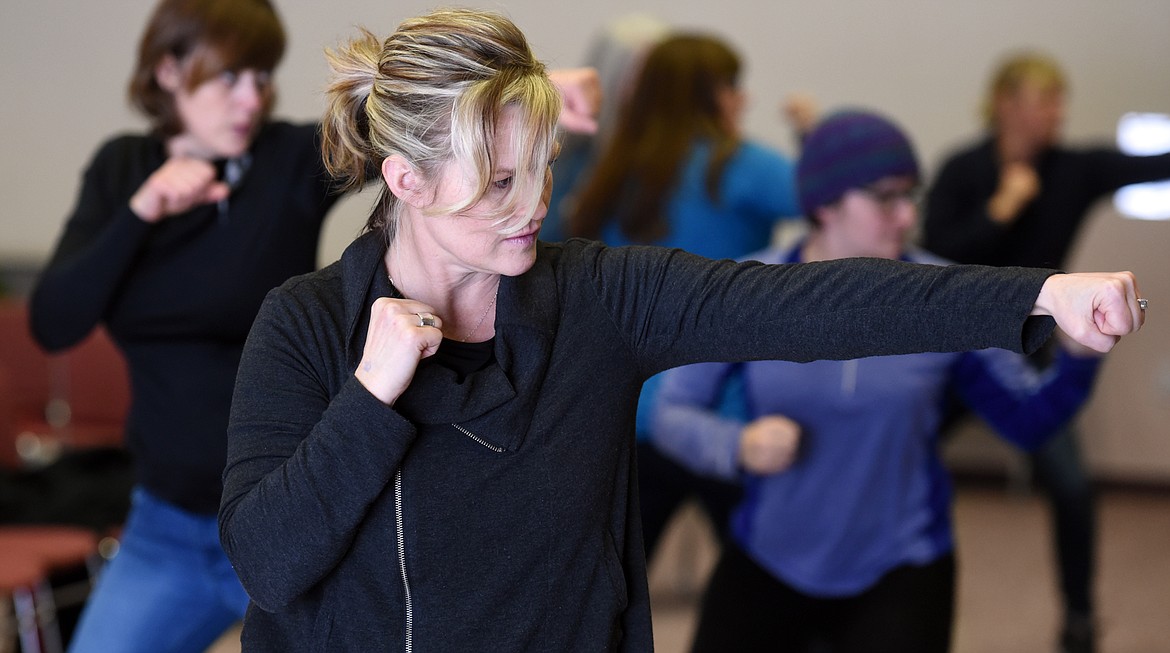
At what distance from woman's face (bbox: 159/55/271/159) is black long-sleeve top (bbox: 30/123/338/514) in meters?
0.06

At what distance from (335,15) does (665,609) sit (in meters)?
3.06

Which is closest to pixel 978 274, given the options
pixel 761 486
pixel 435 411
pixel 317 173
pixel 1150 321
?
pixel 435 411

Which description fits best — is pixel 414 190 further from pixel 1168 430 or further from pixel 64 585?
pixel 1168 430

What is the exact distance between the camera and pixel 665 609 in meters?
4.09

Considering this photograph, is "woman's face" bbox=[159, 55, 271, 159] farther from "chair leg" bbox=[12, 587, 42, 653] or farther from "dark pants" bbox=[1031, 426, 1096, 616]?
"dark pants" bbox=[1031, 426, 1096, 616]

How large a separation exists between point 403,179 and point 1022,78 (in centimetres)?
311

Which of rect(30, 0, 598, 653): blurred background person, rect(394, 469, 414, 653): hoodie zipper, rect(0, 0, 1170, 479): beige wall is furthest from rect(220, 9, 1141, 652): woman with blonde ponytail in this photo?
rect(0, 0, 1170, 479): beige wall

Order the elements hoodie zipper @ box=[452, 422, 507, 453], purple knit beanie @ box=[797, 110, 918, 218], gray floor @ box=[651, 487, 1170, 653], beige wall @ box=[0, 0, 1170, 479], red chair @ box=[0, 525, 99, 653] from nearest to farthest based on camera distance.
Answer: hoodie zipper @ box=[452, 422, 507, 453] → purple knit beanie @ box=[797, 110, 918, 218] → red chair @ box=[0, 525, 99, 653] → gray floor @ box=[651, 487, 1170, 653] → beige wall @ box=[0, 0, 1170, 479]

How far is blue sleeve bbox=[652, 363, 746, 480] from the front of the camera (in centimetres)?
216

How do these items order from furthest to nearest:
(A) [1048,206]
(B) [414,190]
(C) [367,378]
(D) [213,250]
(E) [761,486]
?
(A) [1048,206]
(E) [761,486]
(D) [213,250]
(B) [414,190]
(C) [367,378]

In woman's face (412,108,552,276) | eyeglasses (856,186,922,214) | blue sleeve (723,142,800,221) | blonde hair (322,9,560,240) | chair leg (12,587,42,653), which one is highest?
blonde hair (322,9,560,240)

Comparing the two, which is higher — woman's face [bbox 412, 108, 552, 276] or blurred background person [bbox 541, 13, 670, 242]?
woman's face [bbox 412, 108, 552, 276]

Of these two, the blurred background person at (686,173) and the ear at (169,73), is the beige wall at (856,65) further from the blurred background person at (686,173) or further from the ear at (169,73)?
the ear at (169,73)

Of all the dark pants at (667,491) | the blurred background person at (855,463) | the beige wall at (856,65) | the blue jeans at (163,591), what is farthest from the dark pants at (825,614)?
the beige wall at (856,65)
